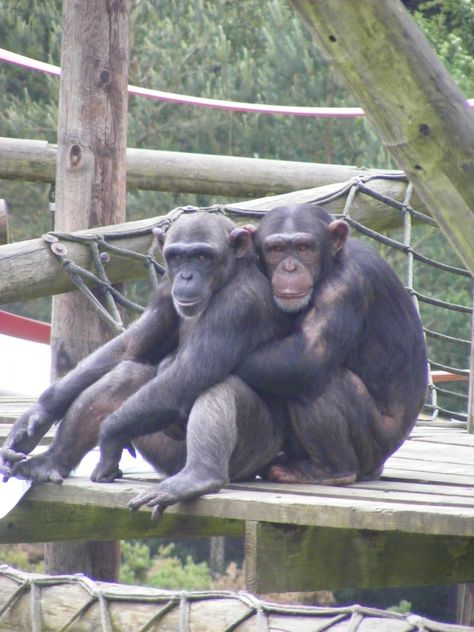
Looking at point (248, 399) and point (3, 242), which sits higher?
point (3, 242)

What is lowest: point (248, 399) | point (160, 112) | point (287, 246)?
point (248, 399)

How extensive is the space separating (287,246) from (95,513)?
4.40ft

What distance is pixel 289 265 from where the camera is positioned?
13.2 feet

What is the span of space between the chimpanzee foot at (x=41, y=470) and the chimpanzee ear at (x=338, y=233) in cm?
122

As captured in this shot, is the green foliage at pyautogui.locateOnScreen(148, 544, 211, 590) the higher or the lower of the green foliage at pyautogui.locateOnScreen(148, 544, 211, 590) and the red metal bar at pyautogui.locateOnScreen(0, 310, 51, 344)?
the lower

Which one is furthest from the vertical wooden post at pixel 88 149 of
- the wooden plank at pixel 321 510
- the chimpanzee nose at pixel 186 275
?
the wooden plank at pixel 321 510

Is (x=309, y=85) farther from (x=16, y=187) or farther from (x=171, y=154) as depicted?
(x=171, y=154)

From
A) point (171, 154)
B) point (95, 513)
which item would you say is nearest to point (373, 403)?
point (95, 513)

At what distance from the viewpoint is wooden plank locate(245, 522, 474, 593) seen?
3453mm

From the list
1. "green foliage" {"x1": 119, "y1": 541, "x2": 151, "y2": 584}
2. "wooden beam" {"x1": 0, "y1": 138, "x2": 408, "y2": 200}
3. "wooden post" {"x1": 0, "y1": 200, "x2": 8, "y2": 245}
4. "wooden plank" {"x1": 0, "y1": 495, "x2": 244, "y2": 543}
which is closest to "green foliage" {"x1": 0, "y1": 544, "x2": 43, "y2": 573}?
"green foliage" {"x1": 119, "y1": 541, "x2": 151, "y2": 584}

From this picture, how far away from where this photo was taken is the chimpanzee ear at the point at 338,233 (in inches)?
163

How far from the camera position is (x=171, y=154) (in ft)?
23.8

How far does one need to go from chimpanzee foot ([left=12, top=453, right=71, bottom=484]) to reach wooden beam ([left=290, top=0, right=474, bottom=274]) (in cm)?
205

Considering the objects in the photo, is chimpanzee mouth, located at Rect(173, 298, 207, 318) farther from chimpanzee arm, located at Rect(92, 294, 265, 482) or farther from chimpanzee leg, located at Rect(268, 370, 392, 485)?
chimpanzee leg, located at Rect(268, 370, 392, 485)
